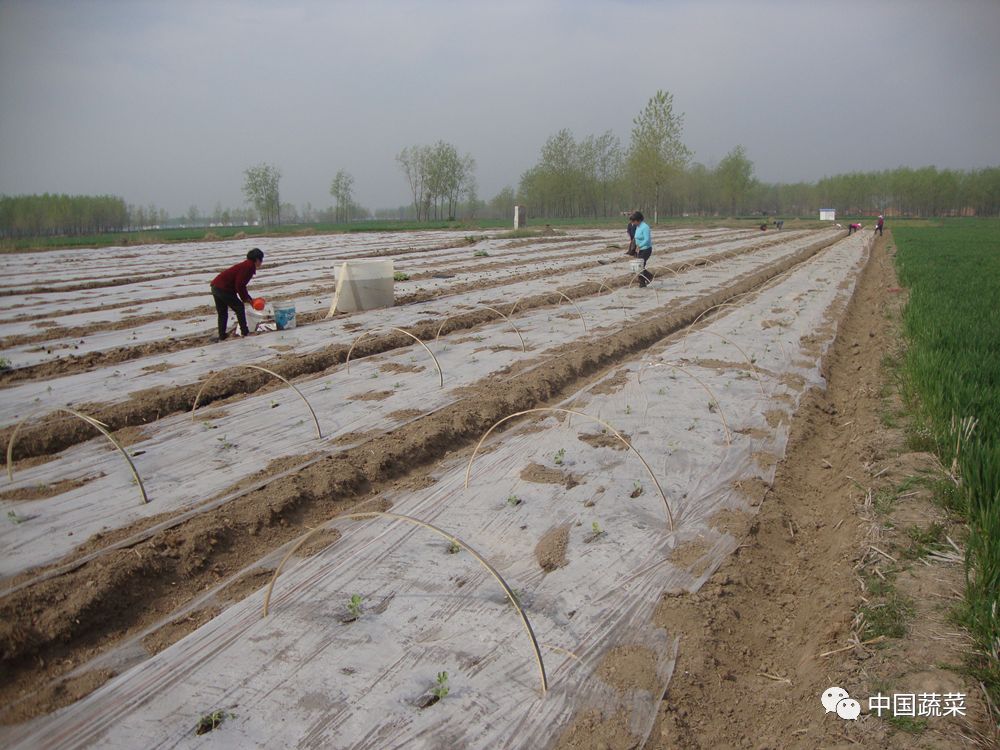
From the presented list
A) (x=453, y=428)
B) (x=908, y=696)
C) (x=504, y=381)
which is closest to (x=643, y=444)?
(x=453, y=428)

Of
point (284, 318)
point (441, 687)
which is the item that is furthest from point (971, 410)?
point (284, 318)

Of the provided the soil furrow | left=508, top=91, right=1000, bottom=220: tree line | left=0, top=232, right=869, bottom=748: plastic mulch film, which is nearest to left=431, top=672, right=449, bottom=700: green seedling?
left=0, top=232, right=869, bottom=748: plastic mulch film

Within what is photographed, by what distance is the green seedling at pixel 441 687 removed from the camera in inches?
99.8

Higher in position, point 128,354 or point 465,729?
point 128,354

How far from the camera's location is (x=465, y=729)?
2373mm

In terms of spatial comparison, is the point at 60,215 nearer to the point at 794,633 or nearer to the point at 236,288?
the point at 236,288

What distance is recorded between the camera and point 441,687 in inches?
101

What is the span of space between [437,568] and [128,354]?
6574mm

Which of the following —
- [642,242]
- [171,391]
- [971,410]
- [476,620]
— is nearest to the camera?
[476,620]

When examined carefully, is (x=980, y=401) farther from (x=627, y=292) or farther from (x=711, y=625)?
(x=627, y=292)

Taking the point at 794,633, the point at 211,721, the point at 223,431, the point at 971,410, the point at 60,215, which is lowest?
the point at 794,633

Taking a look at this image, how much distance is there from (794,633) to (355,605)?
2.24 m

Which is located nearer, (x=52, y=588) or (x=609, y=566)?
(x=52, y=588)

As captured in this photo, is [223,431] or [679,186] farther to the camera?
[679,186]
